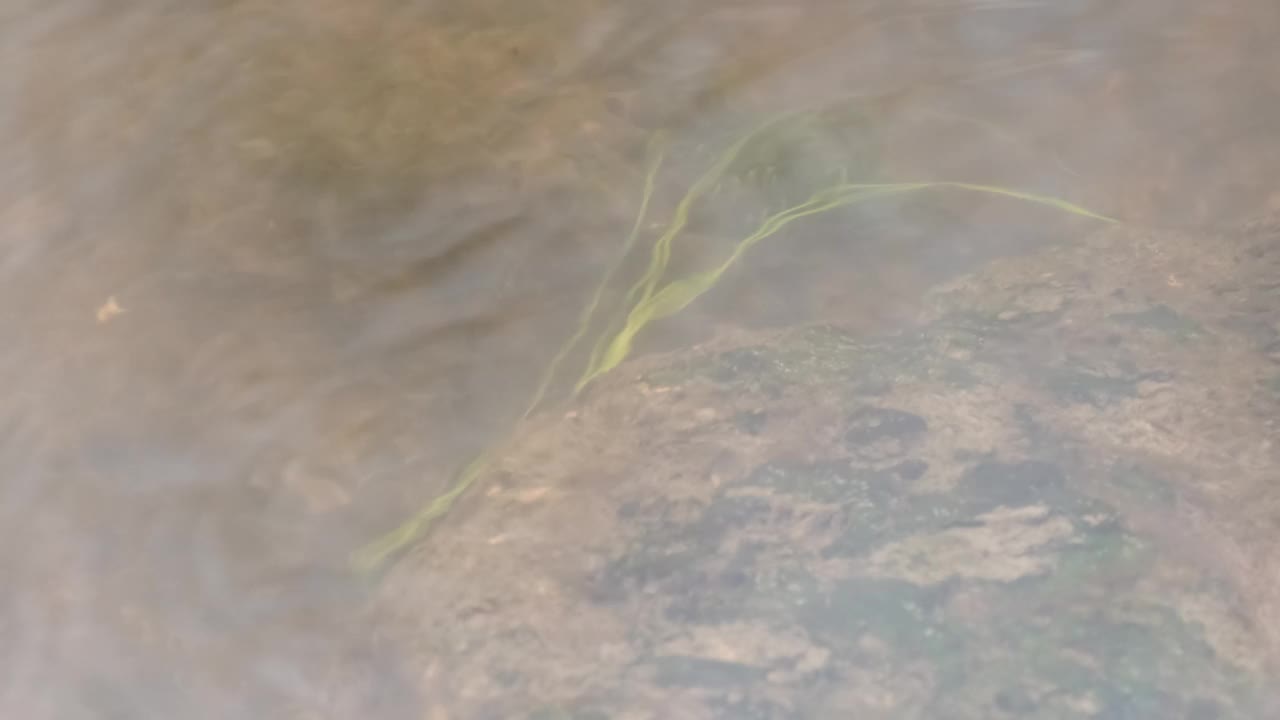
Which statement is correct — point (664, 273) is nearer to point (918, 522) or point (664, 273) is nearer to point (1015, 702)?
point (918, 522)

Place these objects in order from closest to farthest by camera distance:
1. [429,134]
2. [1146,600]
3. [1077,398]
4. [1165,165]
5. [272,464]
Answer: [1146,600] < [1077,398] < [272,464] < [1165,165] < [429,134]

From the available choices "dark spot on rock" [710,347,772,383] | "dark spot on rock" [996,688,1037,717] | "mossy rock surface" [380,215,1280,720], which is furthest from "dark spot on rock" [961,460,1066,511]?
"dark spot on rock" [710,347,772,383]

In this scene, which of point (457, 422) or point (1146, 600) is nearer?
point (1146, 600)

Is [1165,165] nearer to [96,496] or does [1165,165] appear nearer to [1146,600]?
[1146,600]

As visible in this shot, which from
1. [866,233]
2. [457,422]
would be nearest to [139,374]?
[457,422]

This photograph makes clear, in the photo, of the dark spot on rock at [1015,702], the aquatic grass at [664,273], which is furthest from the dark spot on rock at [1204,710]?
the aquatic grass at [664,273]

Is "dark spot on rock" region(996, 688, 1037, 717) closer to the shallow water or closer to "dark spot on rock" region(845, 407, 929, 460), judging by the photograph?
"dark spot on rock" region(845, 407, 929, 460)

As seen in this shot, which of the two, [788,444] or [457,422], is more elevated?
[457,422]
